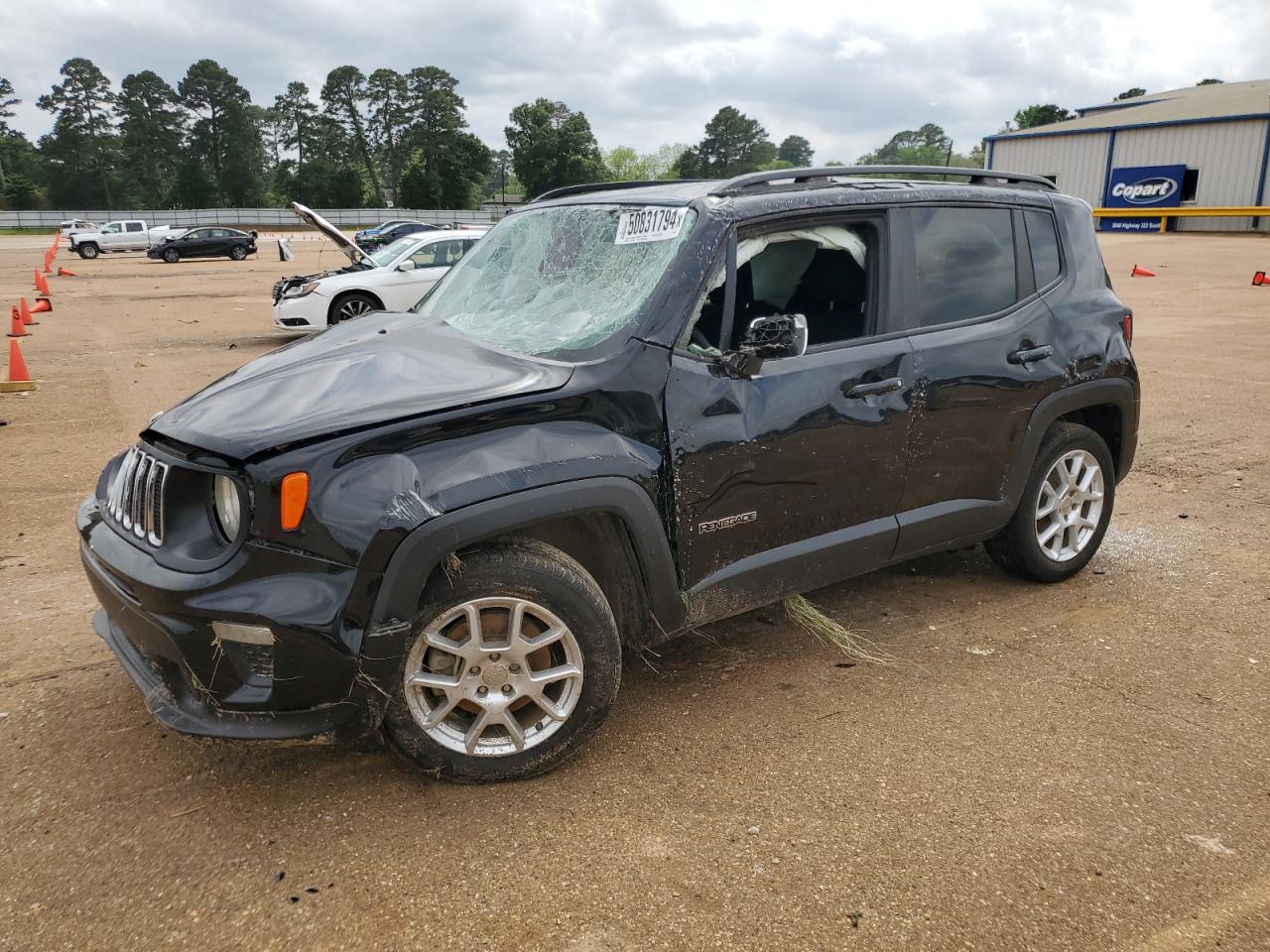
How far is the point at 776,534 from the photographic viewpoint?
10.8 ft

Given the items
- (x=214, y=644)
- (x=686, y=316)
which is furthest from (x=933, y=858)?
(x=214, y=644)

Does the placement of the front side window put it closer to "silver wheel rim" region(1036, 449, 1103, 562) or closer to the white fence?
"silver wheel rim" region(1036, 449, 1103, 562)

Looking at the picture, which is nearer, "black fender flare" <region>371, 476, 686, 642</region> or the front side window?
"black fender flare" <region>371, 476, 686, 642</region>

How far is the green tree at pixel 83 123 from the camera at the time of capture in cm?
8525

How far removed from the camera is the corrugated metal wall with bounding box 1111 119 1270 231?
40.2 meters

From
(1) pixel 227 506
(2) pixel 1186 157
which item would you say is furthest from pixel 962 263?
(2) pixel 1186 157

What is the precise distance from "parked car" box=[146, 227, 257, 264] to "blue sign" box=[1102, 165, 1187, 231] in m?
37.7

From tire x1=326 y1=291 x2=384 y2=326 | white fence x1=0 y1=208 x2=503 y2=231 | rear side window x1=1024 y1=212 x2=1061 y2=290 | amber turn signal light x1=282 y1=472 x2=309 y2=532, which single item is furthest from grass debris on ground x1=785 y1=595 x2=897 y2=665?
white fence x1=0 y1=208 x2=503 y2=231

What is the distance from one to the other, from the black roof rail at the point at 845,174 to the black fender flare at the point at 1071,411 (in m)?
0.97

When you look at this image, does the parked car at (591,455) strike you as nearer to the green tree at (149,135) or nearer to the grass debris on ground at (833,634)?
the grass debris on ground at (833,634)

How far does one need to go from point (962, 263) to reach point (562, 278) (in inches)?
64.9

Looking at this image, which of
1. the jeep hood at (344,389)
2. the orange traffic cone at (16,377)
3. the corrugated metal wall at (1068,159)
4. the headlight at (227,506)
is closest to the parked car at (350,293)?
the orange traffic cone at (16,377)

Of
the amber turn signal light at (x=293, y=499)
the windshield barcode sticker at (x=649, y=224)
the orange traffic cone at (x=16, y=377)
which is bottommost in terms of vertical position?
the orange traffic cone at (x=16, y=377)

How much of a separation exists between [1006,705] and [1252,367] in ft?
29.2
